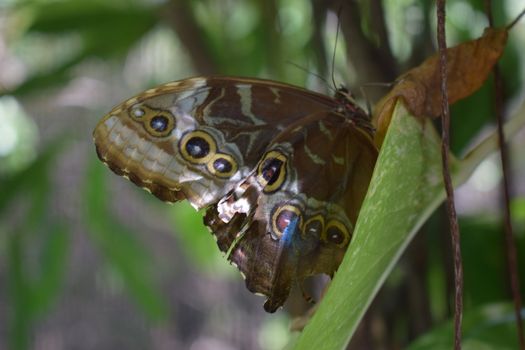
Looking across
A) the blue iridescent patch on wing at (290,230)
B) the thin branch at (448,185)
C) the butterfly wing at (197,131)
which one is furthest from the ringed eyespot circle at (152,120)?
the thin branch at (448,185)

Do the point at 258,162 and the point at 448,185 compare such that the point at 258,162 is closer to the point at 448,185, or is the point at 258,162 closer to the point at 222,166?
the point at 222,166

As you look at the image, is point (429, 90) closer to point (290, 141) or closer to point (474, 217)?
point (290, 141)

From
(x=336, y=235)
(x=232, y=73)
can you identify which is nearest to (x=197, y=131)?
(x=336, y=235)

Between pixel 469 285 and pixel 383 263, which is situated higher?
pixel 383 263

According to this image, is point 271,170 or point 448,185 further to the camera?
point 271,170

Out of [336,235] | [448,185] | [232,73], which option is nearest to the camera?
[448,185]

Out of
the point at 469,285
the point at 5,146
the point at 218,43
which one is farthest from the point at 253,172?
the point at 5,146

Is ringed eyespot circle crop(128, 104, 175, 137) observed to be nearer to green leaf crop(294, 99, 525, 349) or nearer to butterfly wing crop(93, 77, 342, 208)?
butterfly wing crop(93, 77, 342, 208)

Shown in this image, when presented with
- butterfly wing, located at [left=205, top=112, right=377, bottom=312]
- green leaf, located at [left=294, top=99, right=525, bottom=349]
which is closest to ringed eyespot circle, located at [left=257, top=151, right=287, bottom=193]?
butterfly wing, located at [left=205, top=112, right=377, bottom=312]
